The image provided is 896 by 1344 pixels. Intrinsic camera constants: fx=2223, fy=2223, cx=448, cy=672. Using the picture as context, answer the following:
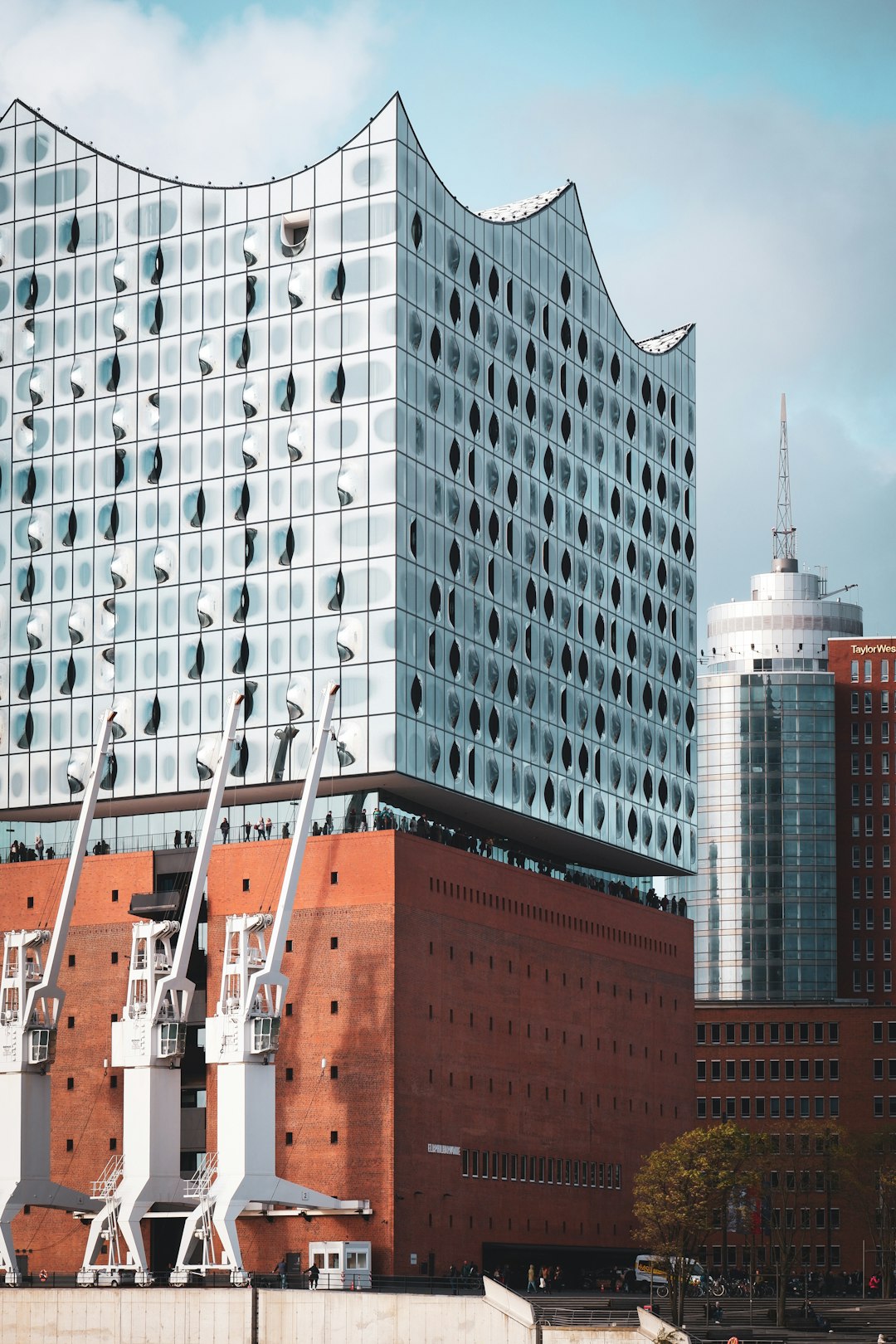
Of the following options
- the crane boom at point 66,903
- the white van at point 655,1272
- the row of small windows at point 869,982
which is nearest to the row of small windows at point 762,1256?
the row of small windows at point 869,982

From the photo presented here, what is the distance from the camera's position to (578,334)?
102875 millimetres

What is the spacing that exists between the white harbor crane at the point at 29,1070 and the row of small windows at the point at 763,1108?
67.0 meters

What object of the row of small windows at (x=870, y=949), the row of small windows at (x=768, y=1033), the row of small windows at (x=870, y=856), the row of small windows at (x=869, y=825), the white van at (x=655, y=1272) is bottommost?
the white van at (x=655, y=1272)

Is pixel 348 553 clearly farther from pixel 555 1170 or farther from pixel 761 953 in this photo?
pixel 761 953

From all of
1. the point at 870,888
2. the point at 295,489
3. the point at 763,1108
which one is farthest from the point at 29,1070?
the point at 870,888

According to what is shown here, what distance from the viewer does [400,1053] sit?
263ft

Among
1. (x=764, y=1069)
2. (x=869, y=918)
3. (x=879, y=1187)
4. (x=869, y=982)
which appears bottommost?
(x=879, y=1187)

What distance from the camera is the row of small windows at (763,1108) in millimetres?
140250

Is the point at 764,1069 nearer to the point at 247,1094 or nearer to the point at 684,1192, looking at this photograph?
the point at 684,1192

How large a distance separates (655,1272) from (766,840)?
266 feet

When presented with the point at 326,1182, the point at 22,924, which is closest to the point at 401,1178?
the point at 326,1182

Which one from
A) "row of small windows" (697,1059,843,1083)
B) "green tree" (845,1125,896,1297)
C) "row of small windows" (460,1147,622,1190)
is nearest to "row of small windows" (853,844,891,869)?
"row of small windows" (697,1059,843,1083)

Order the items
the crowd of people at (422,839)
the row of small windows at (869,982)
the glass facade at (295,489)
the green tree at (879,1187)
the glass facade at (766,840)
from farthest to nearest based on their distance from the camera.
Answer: the glass facade at (766,840)
the row of small windows at (869,982)
the green tree at (879,1187)
the glass facade at (295,489)
the crowd of people at (422,839)

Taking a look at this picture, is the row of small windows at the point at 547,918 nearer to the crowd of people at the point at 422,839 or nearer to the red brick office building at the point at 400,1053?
the red brick office building at the point at 400,1053
